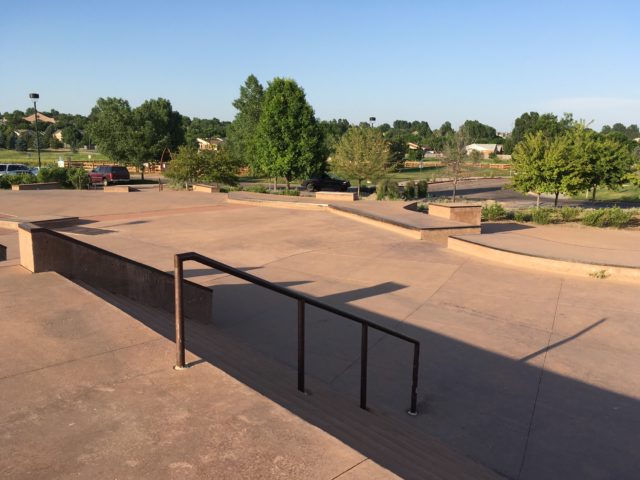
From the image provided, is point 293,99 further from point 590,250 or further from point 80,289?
point 80,289

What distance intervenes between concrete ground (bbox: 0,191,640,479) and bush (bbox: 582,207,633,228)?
30.2 ft

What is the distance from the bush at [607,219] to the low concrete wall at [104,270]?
16576mm

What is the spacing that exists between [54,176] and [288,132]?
14376 mm

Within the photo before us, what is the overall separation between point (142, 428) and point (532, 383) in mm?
4366

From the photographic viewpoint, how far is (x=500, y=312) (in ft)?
26.0

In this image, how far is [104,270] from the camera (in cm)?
614

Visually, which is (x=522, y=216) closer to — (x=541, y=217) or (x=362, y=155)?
(x=541, y=217)

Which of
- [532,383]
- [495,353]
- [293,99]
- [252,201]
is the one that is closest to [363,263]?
[495,353]

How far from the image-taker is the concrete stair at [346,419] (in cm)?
324

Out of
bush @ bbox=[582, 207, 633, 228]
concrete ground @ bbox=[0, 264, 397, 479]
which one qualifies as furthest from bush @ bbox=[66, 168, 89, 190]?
concrete ground @ bbox=[0, 264, 397, 479]

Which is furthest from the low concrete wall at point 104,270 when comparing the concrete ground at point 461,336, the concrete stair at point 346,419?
the concrete stair at point 346,419

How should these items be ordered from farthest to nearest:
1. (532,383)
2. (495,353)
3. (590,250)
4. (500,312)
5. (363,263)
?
(590,250), (363,263), (500,312), (495,353), (532,383)

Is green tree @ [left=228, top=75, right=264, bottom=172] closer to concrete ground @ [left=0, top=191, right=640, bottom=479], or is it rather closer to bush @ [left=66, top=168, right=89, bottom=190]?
bush @ [left=66, top=168, right=89, bottom=190]

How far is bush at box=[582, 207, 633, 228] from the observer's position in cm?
1809
